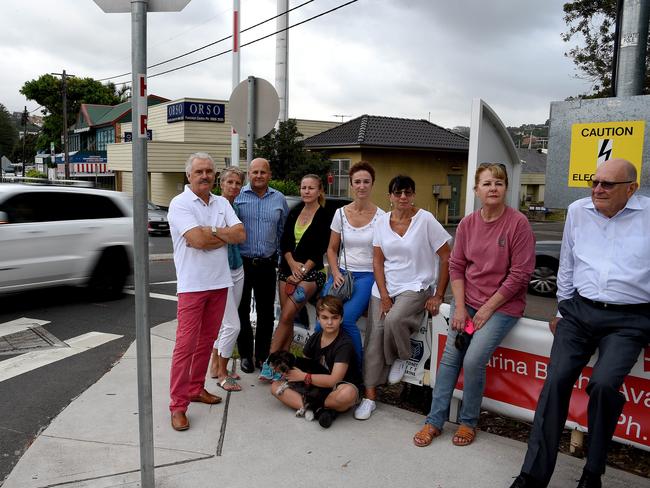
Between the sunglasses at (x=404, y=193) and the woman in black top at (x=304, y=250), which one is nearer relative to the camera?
the sunglasses at (x=404, y=193)

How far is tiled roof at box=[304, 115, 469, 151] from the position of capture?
2898 cm

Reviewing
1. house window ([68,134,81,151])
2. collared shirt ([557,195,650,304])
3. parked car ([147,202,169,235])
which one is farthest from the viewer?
house window ([68,134,81,151])

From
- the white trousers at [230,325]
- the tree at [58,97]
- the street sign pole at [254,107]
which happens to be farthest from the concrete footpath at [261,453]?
the tree at [58,97]

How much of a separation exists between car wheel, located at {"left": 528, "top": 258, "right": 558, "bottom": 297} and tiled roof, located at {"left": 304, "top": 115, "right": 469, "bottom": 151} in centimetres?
1827

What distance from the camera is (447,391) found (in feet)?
12.7

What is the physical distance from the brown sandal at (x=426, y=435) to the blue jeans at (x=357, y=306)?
29.3 inches

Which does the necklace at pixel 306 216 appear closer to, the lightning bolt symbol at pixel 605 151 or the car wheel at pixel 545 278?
the lightning bolt symbol at pixel 605 151

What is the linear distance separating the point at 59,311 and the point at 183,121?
25.2 meters

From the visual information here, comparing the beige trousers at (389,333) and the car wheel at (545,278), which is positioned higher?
the beige trousers at (389,333)

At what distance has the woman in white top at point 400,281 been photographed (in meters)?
4.21

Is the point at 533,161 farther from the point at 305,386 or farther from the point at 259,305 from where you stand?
the point at 305,386

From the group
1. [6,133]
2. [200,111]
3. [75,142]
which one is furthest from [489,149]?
[6,133]

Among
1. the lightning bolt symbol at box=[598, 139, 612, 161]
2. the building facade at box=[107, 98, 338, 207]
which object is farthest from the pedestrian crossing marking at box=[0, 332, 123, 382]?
the building facade at box=[107, 98, 338, 207]

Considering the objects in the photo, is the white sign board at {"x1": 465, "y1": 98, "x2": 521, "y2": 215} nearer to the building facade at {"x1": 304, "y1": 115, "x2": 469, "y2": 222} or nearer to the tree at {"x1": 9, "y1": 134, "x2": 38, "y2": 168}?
the building facade at {"x1": 304, "y1": 115, "x2": 469, "y2": 222}
